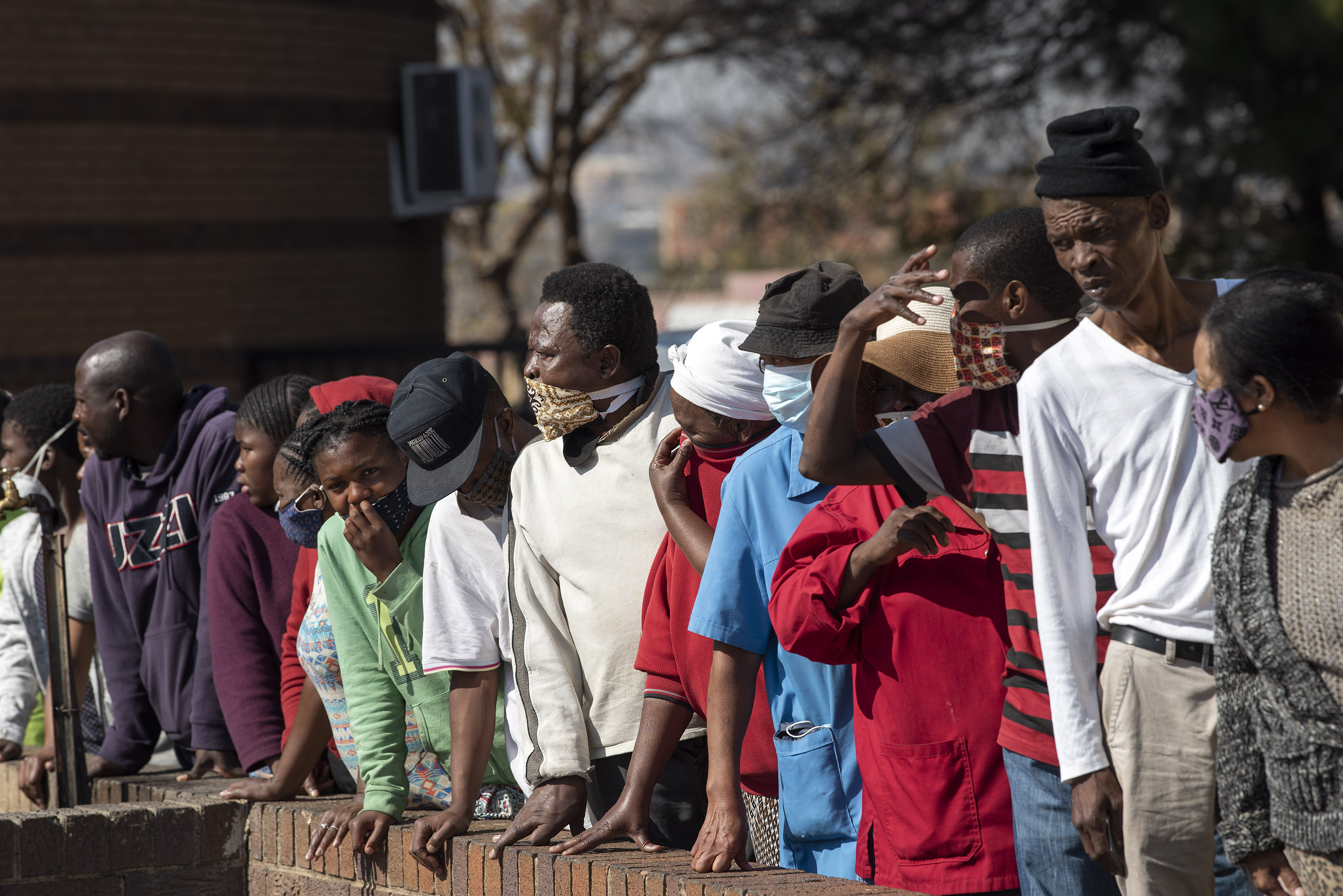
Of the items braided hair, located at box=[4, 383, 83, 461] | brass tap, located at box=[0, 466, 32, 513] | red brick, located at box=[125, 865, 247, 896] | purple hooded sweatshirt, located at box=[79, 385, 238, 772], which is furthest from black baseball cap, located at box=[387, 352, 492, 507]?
braided hair, located at box=[4, 383, 83, 461]

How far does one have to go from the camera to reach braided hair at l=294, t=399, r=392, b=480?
11.9ft

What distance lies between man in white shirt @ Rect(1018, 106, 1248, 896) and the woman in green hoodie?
63.4 inches

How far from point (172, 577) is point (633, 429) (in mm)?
2102

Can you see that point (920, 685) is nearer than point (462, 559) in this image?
Yes

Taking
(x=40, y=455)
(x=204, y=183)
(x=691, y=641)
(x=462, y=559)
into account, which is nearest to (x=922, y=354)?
(x=691, y=641)

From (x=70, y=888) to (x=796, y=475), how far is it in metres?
2.49

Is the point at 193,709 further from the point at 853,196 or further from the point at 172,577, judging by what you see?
the point at 853,196

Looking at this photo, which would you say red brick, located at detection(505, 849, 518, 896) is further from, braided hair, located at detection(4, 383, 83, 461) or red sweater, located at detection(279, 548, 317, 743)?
braided hair, located at detection(4, 383, 83, 461)

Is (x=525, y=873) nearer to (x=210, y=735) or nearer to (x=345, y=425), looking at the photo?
(x=345, y=425)

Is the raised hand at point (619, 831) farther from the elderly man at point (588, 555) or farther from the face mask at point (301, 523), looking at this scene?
the face mask at point (301, 523)

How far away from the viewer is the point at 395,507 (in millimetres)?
3641

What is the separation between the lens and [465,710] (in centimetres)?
340

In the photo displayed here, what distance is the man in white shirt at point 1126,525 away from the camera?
7.95 feet

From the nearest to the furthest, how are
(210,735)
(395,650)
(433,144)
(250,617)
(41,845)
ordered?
1. (395,650)
2. (41,845)
3. (250,617)
4. (210,735)
5. (433,144)
